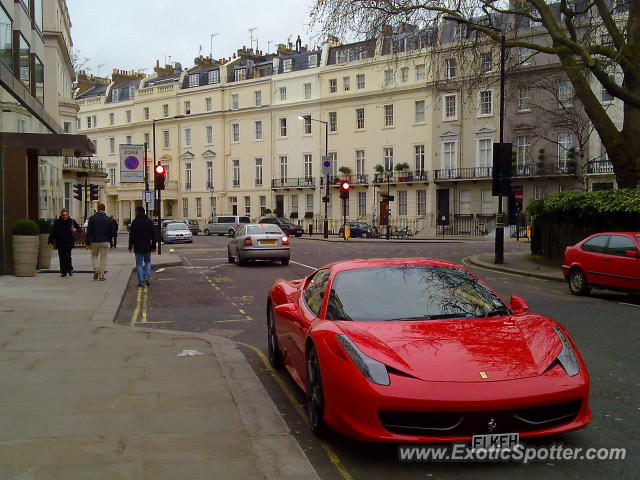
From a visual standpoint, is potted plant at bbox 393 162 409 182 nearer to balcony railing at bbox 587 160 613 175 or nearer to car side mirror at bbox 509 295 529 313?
balcony railing at bbox 587 160 613 175

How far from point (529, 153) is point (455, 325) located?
1953 inches

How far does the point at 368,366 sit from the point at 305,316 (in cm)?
160

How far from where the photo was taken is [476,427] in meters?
4.34

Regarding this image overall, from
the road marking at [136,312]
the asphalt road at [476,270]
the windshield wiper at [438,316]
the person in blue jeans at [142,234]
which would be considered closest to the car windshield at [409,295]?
the windshield wiper at [438,316]

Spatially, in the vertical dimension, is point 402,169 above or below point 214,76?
below

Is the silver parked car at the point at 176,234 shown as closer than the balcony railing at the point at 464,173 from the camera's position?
Yes

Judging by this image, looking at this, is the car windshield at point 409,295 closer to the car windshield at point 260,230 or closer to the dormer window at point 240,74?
the car windshield at point 260,230

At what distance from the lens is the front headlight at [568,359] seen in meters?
4.72

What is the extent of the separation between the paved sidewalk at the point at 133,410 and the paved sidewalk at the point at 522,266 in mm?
12573

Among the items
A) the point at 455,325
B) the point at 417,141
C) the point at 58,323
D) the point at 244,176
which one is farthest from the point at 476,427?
the point at 244,176

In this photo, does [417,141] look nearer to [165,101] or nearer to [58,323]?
[165,101]

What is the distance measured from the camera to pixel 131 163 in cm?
2550

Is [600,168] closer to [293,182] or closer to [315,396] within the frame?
[293,182]
